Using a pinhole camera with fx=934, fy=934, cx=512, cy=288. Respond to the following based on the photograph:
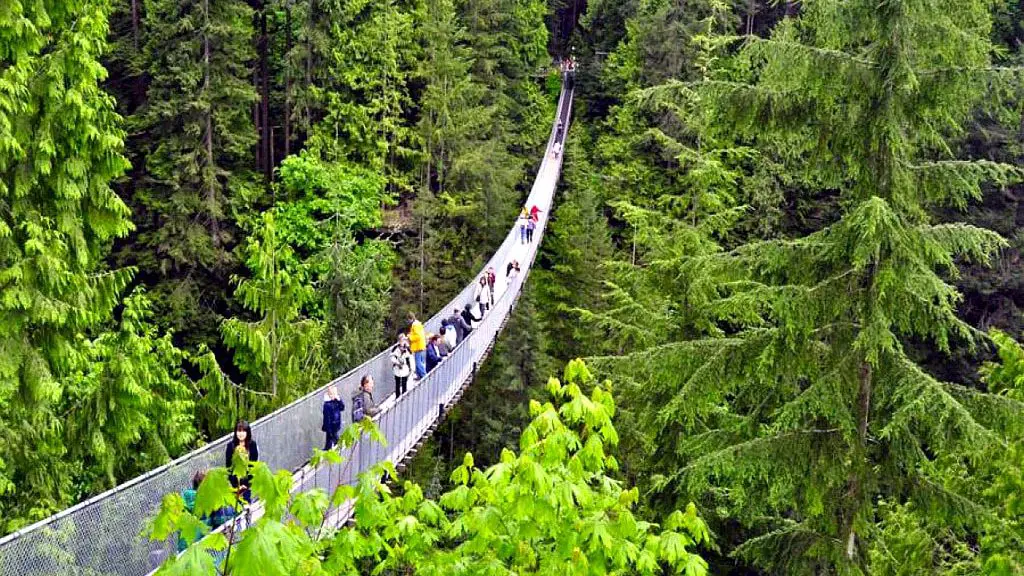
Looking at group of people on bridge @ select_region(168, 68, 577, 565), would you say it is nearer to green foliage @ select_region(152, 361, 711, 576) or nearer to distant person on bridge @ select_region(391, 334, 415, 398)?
distant person on bridge @ select_region(391, 334, 415, 398)

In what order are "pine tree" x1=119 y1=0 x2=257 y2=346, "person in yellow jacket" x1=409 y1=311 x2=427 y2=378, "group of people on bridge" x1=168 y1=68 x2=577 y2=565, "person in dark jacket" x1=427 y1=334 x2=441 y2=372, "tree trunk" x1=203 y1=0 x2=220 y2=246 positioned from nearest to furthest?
"group of people on bridge" x1=168 y1=68 x2=577 y2=565, "person in yellow jacket" x1=409 y1=311 x2=427 y2=378, "person in dark jacket" x1=427 y1=334 x2=441 y2=372, "pine tree" x1=119 y1=0 x2=257 y2=346, "tree trunk" x1=203 y1=0 x2=220 y2=246

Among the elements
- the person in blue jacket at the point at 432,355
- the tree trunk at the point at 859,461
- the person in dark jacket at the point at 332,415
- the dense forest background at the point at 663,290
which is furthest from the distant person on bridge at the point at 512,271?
the tree trunk at the point at 859,461

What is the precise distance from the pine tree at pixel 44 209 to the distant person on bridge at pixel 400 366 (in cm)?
423

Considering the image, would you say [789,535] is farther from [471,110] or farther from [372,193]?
[471,110]

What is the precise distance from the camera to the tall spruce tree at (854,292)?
205 inches

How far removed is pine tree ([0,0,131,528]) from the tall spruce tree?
4345 millimetres

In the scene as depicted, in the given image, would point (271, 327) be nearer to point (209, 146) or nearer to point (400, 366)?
point (400, 366)

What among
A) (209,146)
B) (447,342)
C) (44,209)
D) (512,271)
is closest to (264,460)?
(44,209)

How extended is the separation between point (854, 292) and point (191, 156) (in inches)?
702

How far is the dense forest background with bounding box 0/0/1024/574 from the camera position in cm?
538

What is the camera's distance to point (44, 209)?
7.20 m

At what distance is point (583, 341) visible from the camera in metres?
23.4

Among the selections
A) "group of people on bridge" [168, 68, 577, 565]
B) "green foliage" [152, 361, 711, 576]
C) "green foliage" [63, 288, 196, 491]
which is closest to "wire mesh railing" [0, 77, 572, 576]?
"group of people on bridge" [168, 68, 577, 565]

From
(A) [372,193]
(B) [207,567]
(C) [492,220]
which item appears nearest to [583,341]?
(C) [492,220]
